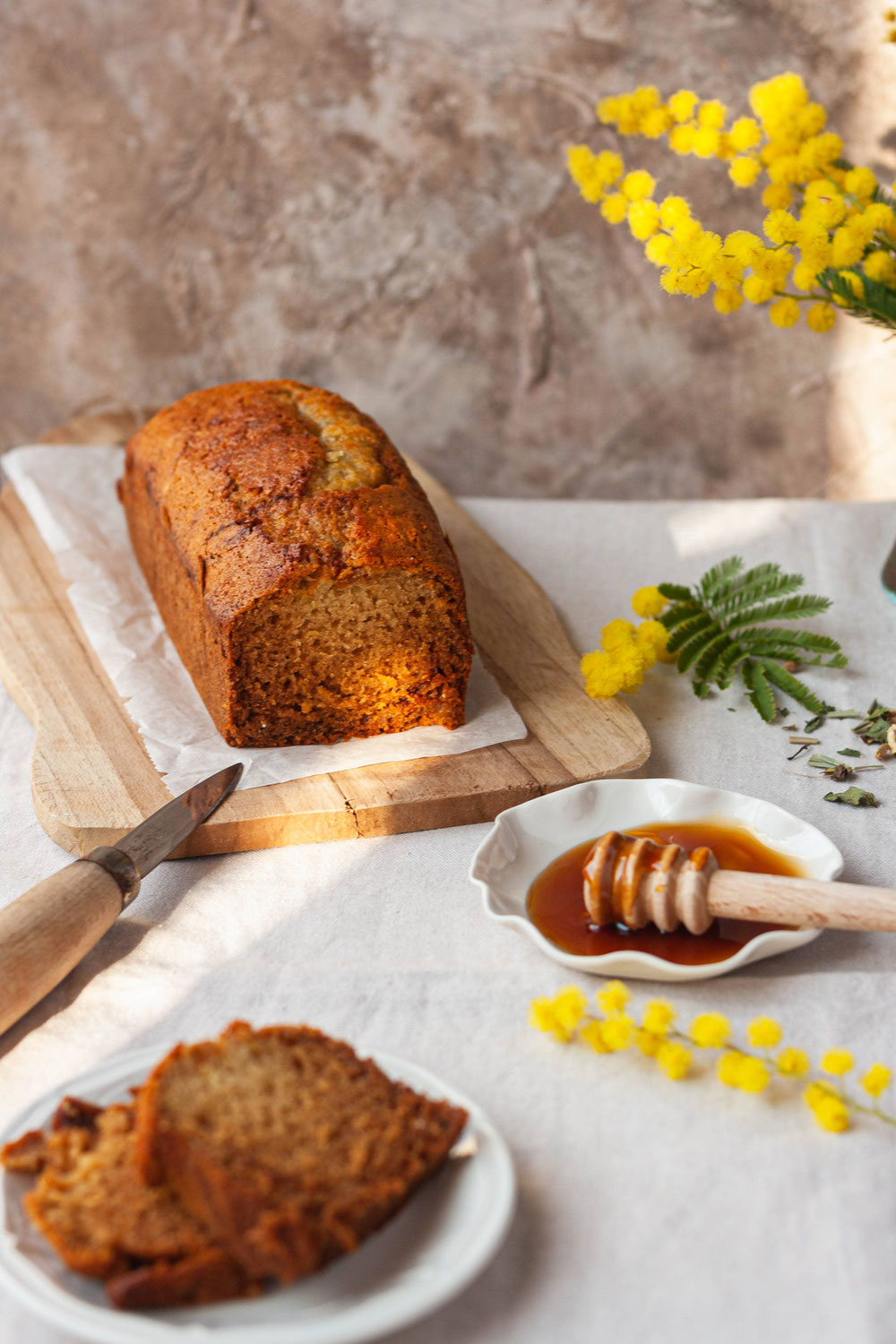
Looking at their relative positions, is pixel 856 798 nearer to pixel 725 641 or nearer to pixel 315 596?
pixel 725 641

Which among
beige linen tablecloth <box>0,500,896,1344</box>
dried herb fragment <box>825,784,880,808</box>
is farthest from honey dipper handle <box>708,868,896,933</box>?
dried herb fragment <box>825,784,880,808</box>

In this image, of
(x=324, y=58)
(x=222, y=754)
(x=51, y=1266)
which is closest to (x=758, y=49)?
(x=324, y=58)

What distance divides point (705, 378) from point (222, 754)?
7.46 feet

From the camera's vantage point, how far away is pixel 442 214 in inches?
140

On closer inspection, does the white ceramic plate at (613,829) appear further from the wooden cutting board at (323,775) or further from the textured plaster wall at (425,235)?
the textured plaster wall at (425,235)

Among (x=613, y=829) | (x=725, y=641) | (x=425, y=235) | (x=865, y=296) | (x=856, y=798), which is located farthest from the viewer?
(x=425, y=235)

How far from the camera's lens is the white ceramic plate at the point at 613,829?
1532 mm

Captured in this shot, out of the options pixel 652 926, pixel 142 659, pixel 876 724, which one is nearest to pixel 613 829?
pixel 652 926

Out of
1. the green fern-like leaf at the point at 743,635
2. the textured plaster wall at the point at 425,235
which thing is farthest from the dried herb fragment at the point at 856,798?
the textured plaster wall at the point at 425,235

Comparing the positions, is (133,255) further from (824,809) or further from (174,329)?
(824,809)

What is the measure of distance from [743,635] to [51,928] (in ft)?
4.98

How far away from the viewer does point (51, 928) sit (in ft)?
5.07

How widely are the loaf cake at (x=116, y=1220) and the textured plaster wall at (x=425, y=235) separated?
2.98m

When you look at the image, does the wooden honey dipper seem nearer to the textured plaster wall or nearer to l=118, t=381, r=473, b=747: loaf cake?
l=118, t=381, r=473, b=747: loaf cake
